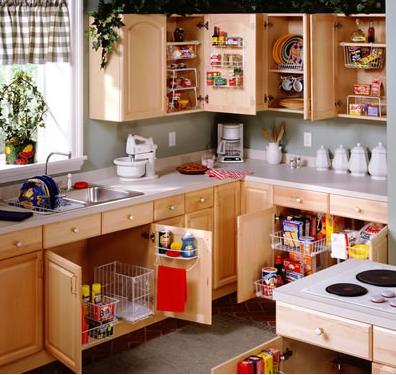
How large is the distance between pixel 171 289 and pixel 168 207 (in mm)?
581

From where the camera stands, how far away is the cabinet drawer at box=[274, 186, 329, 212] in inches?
230

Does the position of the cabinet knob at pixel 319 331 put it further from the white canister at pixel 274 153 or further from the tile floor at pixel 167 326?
the white canister at pixel 274 153

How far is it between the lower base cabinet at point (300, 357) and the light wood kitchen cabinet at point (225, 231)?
2.39 metres

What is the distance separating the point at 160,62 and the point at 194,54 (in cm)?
48

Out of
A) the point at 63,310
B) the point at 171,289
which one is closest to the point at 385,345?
the point at 63,310

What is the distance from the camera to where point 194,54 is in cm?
641

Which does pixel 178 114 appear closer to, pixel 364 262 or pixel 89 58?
pixel 89 58

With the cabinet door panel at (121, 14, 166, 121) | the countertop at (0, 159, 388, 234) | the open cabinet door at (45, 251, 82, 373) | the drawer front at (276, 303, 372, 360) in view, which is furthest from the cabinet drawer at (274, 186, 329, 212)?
the drawer front at (276, 303, 372, 360)

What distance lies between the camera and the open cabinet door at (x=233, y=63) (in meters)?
6.14

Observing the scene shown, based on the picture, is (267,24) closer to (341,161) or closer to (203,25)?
(203,25)

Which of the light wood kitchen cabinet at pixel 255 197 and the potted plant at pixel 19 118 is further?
the light wood kitchen cabinet at pixel 255 197

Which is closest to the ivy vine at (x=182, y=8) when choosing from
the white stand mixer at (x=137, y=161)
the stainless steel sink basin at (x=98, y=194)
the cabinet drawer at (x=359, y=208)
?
the white stand mixer at (x=137, y=161)

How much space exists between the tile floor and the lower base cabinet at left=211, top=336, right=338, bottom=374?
1868 millimetres

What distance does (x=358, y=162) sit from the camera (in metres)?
6.20
